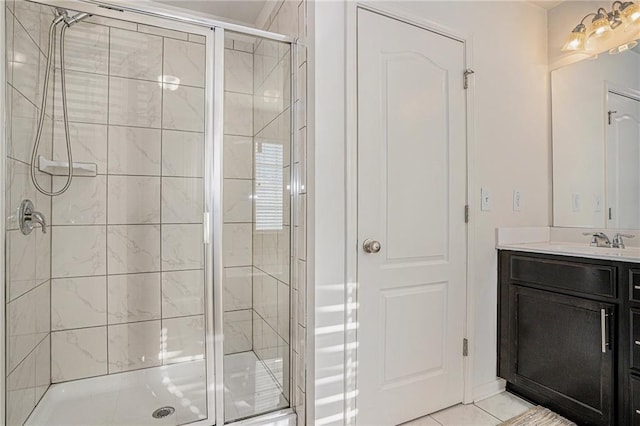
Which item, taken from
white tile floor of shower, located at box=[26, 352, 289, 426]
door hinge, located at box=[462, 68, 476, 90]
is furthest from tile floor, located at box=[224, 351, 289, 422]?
door hinge, located at box=[462, 68, 476, 90]

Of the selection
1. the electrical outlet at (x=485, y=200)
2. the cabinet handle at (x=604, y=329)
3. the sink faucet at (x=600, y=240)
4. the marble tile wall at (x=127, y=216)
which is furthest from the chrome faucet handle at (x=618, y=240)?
the marble tile wall at (x=127, y=216)

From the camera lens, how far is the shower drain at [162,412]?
173cm

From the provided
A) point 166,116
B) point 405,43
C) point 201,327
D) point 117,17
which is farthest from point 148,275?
point 405,43

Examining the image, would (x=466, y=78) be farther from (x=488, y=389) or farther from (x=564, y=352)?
(x=488, y=389)

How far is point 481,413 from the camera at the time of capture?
6.28 ft

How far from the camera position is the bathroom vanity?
5.14 ft

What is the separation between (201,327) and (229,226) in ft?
2.06

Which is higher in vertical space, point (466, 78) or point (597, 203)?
point (466, 78)

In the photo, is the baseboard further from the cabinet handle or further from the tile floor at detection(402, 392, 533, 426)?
the cabinet handle

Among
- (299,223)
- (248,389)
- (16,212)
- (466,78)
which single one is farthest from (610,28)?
(16,212)

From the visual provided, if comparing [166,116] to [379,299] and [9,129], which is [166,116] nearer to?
[9,129]

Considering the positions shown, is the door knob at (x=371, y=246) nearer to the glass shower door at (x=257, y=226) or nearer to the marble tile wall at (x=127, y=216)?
the glass shower door at (x=257, y=226)

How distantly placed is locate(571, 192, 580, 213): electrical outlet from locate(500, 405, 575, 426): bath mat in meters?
1.26

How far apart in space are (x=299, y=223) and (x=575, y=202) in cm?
189
